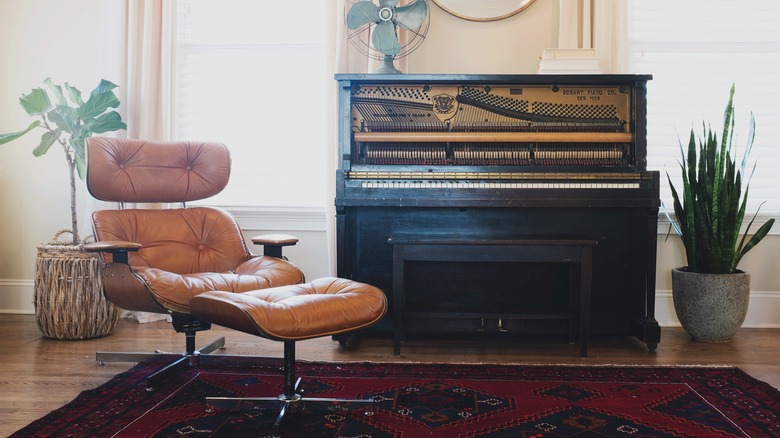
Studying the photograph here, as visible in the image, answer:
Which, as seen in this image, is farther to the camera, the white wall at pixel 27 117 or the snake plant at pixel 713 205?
the white wall at pixel 27 117

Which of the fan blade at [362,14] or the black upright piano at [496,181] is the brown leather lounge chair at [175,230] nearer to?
the black upright piano at [496,181]

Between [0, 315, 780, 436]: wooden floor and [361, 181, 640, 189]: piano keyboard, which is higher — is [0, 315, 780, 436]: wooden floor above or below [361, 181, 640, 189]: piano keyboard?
below

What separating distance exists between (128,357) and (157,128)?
5.14 ft

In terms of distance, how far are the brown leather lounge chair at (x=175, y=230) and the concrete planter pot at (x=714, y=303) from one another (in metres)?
2.09

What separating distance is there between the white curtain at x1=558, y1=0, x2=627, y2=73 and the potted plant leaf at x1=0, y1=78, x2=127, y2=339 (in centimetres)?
252

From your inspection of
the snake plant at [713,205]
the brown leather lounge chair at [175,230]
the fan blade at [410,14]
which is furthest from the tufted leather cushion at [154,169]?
the snake plant at [713,205]

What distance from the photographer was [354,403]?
2553 mm

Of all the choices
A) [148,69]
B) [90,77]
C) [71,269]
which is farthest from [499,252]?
[90,77]

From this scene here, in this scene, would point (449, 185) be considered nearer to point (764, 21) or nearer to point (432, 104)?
point (432, 104)

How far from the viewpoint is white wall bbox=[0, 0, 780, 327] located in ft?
14.0

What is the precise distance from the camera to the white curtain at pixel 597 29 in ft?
13.4

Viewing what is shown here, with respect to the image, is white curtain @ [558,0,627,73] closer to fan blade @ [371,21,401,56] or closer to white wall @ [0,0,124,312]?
fan blade @ [371,21,401,56]

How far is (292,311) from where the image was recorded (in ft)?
7.73

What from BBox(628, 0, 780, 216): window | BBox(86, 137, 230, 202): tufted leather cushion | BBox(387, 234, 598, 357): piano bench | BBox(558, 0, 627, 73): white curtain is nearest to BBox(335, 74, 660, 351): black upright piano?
BBox(387, 234, 598, 357): piano bench
